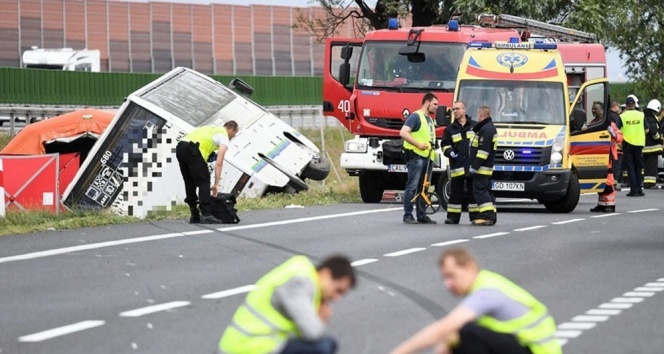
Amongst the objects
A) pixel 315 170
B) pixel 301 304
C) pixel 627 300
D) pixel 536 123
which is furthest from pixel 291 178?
pixel 301 304

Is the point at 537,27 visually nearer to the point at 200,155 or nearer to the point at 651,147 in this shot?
the point at 651,147

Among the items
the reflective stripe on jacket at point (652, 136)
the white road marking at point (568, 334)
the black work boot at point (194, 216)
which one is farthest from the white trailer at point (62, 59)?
the white road marking at point (568, 334)

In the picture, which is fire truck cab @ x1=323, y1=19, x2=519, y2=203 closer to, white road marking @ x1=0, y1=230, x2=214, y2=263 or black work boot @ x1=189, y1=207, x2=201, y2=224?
black work boot @ x1=189, y1=207, x2=201, y2=224

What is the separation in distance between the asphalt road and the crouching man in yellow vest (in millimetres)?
2660

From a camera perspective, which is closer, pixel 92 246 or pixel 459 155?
pixel 92 246

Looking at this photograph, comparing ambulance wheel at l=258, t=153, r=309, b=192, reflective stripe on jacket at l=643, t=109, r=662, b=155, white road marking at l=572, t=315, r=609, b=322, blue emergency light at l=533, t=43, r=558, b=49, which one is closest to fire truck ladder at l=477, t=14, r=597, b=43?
reflective stripe on jacket at l=643, t=109, r=662, b=155

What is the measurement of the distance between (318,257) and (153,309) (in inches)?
168

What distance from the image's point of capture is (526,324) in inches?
323

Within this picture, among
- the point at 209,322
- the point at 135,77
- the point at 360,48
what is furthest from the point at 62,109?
the point at 209,322

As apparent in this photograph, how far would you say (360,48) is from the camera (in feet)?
95.7

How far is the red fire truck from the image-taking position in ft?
92.8

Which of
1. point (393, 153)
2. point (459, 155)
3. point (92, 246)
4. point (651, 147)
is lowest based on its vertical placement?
point (92, 246)

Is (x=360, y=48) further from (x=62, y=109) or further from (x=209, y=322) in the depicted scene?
(x=62, y=109)

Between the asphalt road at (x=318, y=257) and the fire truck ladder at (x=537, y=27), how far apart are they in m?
8.27
